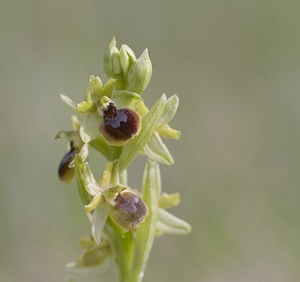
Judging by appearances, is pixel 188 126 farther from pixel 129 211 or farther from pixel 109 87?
pixel 129 211

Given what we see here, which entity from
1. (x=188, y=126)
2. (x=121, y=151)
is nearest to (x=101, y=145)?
(x=121, y=151)

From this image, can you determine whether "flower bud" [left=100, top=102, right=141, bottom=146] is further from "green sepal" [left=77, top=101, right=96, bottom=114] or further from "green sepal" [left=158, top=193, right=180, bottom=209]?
"green sepal" [left=158, top=193, right=180, bottom=209]

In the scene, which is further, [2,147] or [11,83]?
[11,83]

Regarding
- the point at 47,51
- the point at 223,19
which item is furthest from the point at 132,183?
the point at 223,19

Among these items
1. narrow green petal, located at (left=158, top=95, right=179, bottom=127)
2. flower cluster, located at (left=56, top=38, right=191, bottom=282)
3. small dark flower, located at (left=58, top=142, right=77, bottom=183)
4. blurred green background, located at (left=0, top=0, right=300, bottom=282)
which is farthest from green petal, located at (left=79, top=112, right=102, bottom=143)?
blurred green background, located at (left=0, top=0, right=300, bottom=282)

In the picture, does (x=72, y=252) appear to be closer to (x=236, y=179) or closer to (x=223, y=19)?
(x=236, y=179)

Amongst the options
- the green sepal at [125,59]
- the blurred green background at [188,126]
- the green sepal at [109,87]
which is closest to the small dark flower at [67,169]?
the green sepal at [109,87]

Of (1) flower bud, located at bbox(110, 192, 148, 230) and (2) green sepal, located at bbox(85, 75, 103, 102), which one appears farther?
(2) green sepal, located at bbox(85, 75, 103, 102)
